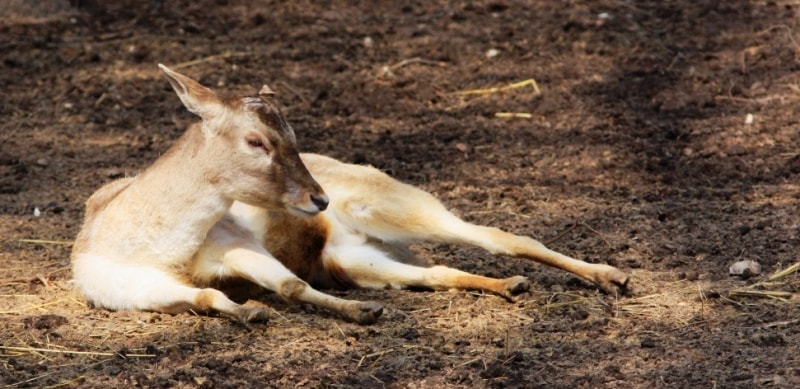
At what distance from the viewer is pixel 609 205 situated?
23.0ft

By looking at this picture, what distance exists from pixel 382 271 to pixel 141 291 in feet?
3.91

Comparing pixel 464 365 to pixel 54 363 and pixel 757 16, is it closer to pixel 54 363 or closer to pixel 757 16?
pixel 54 363

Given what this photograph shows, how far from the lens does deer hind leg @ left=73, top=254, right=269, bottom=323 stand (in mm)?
5086

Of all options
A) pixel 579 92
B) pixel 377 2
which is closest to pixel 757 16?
pixel 579 92

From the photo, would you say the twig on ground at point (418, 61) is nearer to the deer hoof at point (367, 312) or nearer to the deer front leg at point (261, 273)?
the deer front leg at point (261, 273)

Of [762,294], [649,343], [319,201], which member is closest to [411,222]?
[319,201]

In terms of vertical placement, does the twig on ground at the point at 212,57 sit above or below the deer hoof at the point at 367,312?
below

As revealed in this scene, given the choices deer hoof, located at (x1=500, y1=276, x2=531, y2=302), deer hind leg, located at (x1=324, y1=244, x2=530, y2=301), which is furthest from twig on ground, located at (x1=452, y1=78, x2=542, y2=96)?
deer hoof, located at (x1=500, y1=276, x2=531, y2=302)

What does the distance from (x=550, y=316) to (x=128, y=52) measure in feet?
17.9

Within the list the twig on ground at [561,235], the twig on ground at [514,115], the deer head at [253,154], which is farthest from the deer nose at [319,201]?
the twig on ground at [514,115]

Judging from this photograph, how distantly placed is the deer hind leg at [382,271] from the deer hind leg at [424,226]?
121 mm

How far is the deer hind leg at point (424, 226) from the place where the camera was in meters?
5.70

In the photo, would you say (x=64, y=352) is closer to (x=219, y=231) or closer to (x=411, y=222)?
(x=219, y=231)

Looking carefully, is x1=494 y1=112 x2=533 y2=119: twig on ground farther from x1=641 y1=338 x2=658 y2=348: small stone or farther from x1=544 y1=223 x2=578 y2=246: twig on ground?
x1=641 y1=338 x2=658 y2=348: small stone
